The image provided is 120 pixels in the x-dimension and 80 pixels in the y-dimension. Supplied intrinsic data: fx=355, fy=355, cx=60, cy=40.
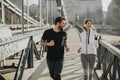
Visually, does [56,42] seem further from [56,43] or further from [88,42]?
[88,42]

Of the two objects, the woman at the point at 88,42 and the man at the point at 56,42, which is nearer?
the man at the point at 56,42

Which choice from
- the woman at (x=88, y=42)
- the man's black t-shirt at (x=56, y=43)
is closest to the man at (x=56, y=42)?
the man's black t-shirt at (x=56, y=43)

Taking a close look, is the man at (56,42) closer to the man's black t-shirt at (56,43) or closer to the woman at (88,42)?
the man's black t-shirt at (56,43)

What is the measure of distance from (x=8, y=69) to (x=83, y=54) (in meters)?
5.22

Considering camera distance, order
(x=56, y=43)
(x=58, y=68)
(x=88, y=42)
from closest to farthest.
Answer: (x=56, y=43) < (x=58, y=68) < (x=88, y=42)

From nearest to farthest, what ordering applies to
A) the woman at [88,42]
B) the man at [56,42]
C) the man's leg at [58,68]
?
the man at [56,42] < the man's leg at [58,68] < the woman at [88,42]

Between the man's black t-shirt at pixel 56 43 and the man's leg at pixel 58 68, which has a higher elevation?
the man's black t-shirt at pixel 56 43

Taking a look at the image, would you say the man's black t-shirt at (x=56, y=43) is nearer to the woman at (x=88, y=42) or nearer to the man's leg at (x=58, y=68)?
the man's leg at (x=58, y=68)

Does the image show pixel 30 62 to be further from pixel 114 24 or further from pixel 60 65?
pixel 114 24

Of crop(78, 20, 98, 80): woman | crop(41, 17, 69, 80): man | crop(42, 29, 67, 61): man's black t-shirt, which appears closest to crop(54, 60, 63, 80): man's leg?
crop(41, 17, 69, 80): man

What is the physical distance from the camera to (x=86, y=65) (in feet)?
27.5

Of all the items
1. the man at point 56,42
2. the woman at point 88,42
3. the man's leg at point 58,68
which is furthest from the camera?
A: the woman at point 88,42

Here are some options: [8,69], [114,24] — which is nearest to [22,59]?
[8,69]

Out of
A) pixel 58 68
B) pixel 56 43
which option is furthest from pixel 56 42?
pixel 58 68
